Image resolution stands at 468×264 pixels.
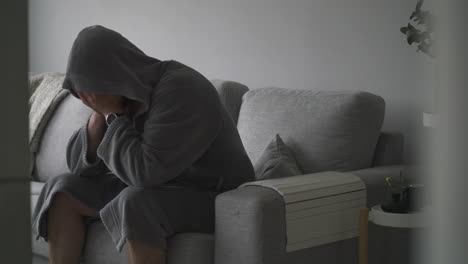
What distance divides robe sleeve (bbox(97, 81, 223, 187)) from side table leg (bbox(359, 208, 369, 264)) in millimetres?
515

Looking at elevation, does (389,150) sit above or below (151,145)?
below

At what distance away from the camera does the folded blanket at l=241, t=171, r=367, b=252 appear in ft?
7.07

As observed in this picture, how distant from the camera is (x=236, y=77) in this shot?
3.52 metres

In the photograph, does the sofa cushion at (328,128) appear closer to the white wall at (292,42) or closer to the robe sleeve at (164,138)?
the white wall at (292,42)

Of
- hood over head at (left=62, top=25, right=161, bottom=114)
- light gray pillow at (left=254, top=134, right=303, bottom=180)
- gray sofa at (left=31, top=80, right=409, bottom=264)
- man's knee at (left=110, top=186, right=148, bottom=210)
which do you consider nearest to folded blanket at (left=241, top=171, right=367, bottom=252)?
gray sofa at (left=31, top=80, right=409, bottom=264)

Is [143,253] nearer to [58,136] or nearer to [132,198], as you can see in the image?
[132,198]

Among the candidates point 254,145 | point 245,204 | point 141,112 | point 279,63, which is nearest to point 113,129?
point 141,112

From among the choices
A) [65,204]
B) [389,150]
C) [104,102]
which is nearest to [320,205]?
[389,150]

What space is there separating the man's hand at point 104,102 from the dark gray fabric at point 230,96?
73 cm

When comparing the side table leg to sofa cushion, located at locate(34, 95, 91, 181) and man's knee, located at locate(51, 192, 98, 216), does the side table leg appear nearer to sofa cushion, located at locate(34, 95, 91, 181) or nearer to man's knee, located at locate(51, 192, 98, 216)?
man's knee, located at locate(51, 192, 98, 216)

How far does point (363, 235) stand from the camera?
2287mm

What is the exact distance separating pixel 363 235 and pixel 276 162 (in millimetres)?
454

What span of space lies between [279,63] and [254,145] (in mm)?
605

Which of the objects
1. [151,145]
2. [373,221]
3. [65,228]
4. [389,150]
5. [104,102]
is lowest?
[65,228]
